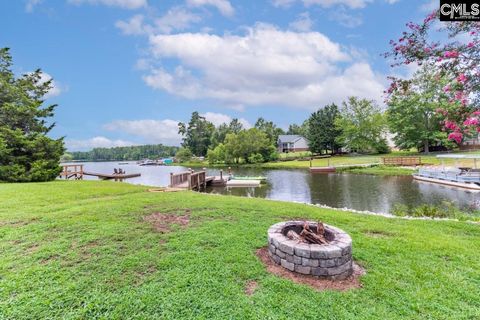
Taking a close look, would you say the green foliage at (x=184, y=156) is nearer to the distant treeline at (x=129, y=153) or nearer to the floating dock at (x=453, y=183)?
the distant treeline at (x=129, y=153)

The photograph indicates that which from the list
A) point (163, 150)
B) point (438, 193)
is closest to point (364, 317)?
point (438, 193)

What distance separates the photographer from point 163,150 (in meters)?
110

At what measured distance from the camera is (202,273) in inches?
135

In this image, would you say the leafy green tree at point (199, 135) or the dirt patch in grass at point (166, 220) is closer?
the dirt patch in grass at point (166, 220)

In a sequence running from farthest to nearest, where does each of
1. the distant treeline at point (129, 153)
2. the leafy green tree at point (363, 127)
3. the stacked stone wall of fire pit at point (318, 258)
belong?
the distant treeline at point (129, 153)
the leafy green tree at point (363, 127)
the stacked stone wall of fire pit at point (318, 258)

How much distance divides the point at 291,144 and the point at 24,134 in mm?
50048

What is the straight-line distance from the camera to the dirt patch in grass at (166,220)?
5.30m

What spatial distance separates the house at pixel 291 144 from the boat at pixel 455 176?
128ft

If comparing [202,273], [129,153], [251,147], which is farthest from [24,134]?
[129,153]

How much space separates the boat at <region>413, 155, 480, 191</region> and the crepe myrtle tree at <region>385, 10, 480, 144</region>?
13639 millimetres

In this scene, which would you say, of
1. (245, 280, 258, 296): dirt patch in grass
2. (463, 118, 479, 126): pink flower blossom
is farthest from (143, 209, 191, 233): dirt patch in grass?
(463, 118, 479, 126): pink flower blossom

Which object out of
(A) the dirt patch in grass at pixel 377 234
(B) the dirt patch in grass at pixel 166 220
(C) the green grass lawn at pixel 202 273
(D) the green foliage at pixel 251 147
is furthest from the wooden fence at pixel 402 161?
(B) the dirt patch in grass at pixel 166 220

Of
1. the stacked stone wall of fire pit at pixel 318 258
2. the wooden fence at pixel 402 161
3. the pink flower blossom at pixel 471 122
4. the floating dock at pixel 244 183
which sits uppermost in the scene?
the pink flower blossom at pixel 471 122

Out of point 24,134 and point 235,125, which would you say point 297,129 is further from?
point 24,134
